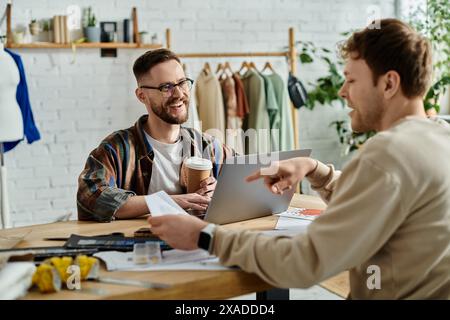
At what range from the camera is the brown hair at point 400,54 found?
4.14ft

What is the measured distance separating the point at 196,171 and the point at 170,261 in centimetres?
63

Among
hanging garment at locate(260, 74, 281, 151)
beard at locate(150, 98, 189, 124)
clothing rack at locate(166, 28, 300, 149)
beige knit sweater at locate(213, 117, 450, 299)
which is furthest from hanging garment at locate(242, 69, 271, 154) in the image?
beige knit sweater at locate(213, 117, 450, 299)

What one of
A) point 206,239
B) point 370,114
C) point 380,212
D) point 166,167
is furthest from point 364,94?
point 166,167

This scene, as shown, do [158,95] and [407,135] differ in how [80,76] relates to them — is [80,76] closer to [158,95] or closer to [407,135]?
[158,95]

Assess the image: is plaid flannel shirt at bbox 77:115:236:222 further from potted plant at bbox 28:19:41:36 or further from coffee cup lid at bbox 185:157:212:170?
potted plant at bbox 28:19:41:36

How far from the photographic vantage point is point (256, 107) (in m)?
4.40

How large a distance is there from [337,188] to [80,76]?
340 cm

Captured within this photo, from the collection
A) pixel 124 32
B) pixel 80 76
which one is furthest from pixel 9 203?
pixel 124 32

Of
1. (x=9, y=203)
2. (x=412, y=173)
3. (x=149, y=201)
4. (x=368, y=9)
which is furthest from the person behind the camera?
(x=368, y=9)

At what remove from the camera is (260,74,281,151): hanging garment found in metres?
4.39

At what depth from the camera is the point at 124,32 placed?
4285 mm

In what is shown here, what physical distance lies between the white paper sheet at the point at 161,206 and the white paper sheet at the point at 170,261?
0.13 metres

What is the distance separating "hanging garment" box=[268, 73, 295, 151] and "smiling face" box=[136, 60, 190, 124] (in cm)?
223

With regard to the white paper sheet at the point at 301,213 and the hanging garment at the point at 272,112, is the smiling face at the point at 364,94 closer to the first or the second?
the white paper sheet at the point at 301,213
